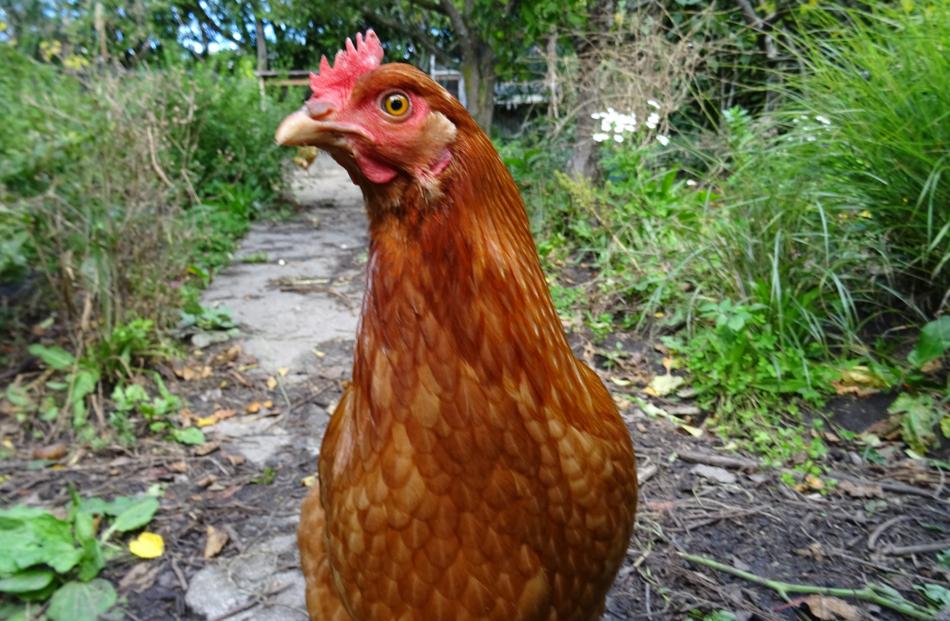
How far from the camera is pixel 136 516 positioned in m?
2.18

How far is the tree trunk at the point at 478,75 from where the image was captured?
663cm

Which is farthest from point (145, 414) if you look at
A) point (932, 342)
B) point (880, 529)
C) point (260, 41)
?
point (260, 41)

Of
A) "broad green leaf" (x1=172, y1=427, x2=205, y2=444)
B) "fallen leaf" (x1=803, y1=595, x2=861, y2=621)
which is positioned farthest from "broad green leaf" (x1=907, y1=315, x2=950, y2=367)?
"broad green leaf" (x1=172, y1=427, x2=205, y2=444)

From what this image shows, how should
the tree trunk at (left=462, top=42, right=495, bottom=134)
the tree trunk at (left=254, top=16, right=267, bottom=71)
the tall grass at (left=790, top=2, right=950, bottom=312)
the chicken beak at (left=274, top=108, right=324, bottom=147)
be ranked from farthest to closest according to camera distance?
the tree trunk at (left=254, top=16, right=267, bottom=71) → the tree trunk at (left=462, top=42, right=495, bottom=134) → the tall grass at (left=790, top=2, right=950, bottom=312) → the chicken beak at (left=274, top=108, right=324, bottom=147)

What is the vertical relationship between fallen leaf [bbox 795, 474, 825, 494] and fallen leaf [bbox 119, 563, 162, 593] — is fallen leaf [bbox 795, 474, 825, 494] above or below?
above

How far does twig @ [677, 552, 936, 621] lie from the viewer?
5.67 feet

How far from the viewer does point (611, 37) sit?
203 inches

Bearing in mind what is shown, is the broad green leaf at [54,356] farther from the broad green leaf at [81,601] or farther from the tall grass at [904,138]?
the tall grass at [904,138]

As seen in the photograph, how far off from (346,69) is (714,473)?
2.12 meters

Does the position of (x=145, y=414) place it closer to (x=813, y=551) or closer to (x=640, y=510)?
(x=640, y=510)

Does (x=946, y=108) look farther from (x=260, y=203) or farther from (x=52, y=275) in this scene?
(x=260, y=203)

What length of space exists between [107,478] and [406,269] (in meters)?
2.15

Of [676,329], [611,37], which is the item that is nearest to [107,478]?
[676,329]

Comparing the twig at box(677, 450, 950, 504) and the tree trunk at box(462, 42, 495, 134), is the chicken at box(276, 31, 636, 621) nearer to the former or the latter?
the twig at box(677, 450, 950, 504)
